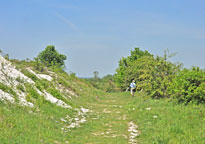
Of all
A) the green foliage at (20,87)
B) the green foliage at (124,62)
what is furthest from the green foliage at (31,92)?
the green foliage at (124,62)

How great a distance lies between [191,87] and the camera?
1588cm

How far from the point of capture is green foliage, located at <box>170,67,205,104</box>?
15489 mm

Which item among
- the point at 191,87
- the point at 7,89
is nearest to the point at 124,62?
the point at 191,87

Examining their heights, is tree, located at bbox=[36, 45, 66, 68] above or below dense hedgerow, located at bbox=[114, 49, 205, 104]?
above

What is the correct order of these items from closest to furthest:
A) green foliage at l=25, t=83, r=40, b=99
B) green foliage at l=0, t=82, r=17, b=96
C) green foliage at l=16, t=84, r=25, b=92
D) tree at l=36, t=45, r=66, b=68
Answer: green foliage at l=0, t=82, r=17, b=96 < green foliage at l=16, t=84, r=25, b=92 < green foliage at l=25, t=83, r=40, b=99 < tree at l=36, t=45, r=66, b=68

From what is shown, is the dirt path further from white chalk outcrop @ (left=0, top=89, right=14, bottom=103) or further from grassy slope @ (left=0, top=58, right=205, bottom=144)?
white chalk outcrop @ (left=0, top=89, right=14, bottom=103)

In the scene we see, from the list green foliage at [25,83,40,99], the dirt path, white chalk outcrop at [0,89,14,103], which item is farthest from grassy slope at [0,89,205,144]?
green foliage at [25,83,40,99]

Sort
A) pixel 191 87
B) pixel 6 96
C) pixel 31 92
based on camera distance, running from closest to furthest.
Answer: pixel 6 96, pixel 31 92, pixel 191 87

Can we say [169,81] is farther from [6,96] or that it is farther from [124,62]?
[124,62]

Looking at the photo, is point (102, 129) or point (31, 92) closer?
point (102, 129)

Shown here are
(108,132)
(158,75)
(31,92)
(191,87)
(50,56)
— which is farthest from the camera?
(50,56)

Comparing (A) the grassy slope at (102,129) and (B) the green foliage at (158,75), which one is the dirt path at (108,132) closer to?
(A) the grassy slope at (102,129)

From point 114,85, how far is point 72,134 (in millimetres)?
48046

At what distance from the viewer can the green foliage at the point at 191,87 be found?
1549cm
